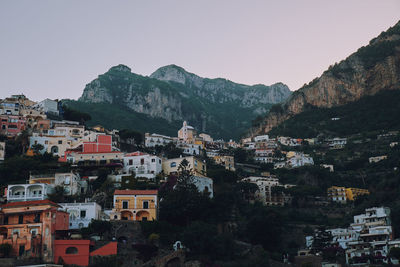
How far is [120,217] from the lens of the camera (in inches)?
2154

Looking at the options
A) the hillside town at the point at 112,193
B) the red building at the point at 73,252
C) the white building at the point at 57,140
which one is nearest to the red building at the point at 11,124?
the hillside town at the point at 112,193

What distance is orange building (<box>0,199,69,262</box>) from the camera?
143 feet

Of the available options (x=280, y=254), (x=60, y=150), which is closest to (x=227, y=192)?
(x=280, y=254)

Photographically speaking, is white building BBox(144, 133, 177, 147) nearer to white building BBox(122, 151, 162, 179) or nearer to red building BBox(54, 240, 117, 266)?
white building BBox(122, 151, 162, 179)

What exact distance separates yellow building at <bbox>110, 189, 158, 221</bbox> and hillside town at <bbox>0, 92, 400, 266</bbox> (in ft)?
0.37

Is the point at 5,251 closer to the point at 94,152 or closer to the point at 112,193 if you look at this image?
the point at 112,193

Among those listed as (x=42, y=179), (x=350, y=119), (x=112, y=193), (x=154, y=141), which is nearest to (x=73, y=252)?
(x=112, y=193)

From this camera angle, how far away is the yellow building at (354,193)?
266 feet

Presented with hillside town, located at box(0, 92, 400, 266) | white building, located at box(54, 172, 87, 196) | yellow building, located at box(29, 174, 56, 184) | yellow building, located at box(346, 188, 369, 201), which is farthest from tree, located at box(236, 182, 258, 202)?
yellow building, located at box(29, 174, 56, 184)

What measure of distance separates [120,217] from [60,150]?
26818 millimetres

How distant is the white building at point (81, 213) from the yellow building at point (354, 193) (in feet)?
151

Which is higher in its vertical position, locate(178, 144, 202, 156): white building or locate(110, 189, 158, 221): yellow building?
locate(178, 144, 202, 156): white building

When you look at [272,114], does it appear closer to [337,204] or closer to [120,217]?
[337,204]

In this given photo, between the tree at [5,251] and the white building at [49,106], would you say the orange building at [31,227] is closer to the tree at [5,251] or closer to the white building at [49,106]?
the tree at [5,251]
